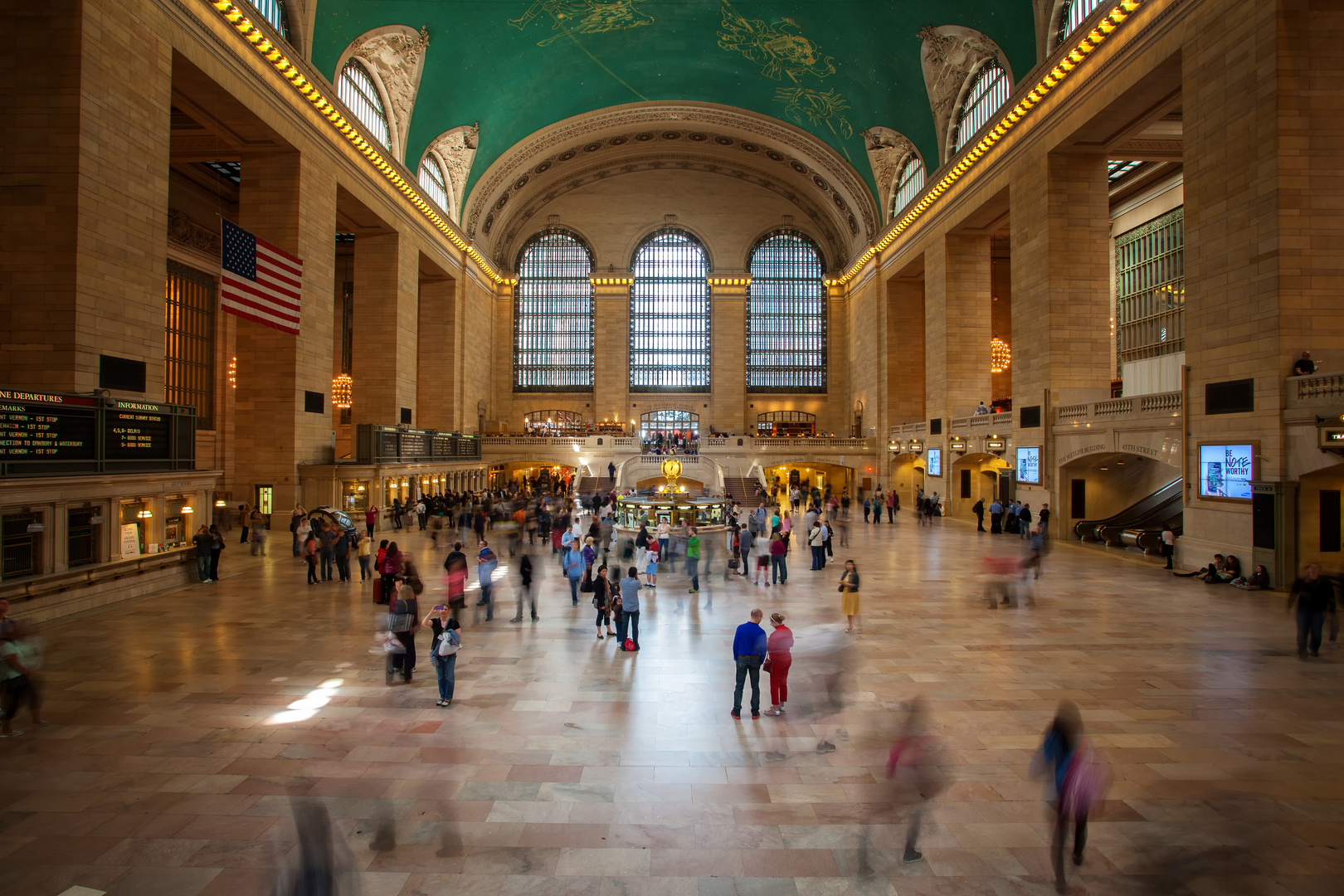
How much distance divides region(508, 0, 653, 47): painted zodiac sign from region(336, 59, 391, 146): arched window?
595 cm

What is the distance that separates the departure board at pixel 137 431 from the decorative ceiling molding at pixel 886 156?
93.6 feet

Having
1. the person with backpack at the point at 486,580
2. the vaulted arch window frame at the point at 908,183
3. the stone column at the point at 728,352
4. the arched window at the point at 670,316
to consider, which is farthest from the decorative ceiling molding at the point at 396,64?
the stone column at the point at 728,352

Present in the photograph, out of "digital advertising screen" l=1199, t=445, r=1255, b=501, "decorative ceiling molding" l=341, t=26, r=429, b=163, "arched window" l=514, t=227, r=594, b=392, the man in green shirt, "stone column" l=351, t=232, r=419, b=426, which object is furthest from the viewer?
"arched window" l=514, t=227, r=594, b=392

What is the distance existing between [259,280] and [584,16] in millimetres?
18925

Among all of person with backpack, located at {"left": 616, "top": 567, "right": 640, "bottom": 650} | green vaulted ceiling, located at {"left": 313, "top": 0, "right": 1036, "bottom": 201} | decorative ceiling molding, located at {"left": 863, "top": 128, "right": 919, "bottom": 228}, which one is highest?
green vaulted ceiling, located at {"left": 313, "top": 0, "right": 1036, "bottom": 201}

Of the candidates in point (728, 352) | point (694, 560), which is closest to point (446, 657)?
point (694, 560)

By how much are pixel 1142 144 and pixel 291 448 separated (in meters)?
26.8

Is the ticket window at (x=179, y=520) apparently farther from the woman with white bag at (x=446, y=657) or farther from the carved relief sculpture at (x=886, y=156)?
the carved relief sculpture at (x=886, y=156)

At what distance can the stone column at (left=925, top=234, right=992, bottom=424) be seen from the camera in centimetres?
2675

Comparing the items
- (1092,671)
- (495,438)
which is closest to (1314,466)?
(1092,671)

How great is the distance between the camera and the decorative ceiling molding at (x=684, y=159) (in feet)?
118

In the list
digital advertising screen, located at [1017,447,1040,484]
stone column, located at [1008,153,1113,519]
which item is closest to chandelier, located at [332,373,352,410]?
digital advertising screen, located at [1017,447,1040,484]

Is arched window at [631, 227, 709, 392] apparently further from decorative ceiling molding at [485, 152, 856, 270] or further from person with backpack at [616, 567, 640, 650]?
person with backpack at [616, 567, 640, 650]

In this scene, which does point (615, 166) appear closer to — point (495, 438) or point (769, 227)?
point (769, 227)
